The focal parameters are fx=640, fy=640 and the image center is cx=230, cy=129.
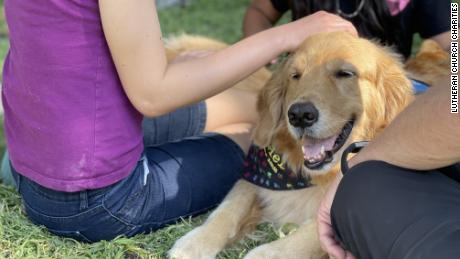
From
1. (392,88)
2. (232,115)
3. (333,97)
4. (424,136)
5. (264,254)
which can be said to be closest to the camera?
(424,136)

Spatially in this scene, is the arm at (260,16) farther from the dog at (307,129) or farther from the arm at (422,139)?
the arm at (422,139)

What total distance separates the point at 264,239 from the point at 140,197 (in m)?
0.55

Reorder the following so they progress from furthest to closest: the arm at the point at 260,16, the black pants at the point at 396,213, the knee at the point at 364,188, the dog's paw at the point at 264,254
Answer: the arm at the point at 260,16
the dog's paw at the point at 264,254
the knee at the point at 364,188
the black pants at the point at 396,213

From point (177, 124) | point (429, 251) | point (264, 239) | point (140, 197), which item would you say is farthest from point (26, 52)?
point (429, 251)

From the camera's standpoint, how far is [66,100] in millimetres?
2207

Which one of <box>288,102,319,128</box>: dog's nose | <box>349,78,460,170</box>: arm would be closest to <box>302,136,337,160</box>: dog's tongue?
<box>288,102,319,128</box>: dog's nose

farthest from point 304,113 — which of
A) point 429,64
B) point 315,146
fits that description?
point 429,64

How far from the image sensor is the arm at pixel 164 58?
2.07 m

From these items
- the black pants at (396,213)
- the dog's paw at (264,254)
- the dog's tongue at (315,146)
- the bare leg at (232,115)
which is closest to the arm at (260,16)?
the bare leg at (232,115)

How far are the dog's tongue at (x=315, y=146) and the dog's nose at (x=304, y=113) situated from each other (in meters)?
0.12

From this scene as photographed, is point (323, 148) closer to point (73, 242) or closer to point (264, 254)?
→ point (264, 254)

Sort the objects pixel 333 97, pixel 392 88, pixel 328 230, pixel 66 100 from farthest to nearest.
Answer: pixel 392 88, pixel 333 97, pixel 66 100, pixel 328 230

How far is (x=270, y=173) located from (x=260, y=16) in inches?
49.8

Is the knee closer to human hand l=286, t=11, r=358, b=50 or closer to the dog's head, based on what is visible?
the dog's head
